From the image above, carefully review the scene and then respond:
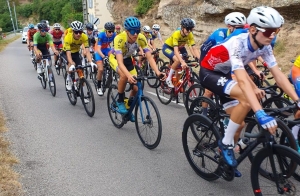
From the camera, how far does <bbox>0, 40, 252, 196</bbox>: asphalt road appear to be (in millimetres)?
4316

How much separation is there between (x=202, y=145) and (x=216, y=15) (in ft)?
48.2

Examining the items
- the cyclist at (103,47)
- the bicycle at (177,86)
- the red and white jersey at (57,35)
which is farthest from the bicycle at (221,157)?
the red and white jersey at (57,35)

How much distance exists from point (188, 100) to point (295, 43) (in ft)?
28.5

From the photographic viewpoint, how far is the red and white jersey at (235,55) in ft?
11.9

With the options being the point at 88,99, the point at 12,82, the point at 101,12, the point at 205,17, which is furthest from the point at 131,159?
the point at 101,12

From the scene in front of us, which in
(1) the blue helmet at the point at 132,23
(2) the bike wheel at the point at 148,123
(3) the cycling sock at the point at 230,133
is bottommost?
(2) the bike wheel at the point at 148,123

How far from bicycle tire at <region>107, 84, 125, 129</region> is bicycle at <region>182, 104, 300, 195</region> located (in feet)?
7.61

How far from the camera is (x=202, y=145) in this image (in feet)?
14.7

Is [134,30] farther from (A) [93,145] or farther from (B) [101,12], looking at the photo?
(B) [101,12]

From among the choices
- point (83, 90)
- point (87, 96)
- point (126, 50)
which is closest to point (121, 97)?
point (126, 50)

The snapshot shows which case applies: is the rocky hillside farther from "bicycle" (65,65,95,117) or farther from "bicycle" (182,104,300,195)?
"bicycle" (182,104,300,195)

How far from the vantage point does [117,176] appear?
15.3ft

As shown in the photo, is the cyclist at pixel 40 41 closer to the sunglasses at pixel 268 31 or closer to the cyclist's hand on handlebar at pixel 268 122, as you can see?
the sunglasses at pixel 268 31

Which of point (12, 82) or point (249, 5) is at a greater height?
point (249, 5)
